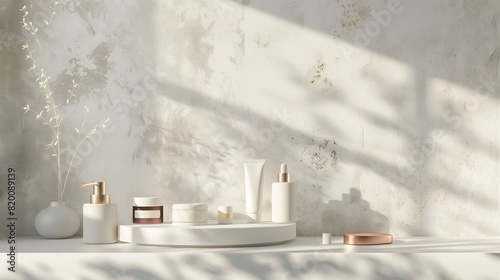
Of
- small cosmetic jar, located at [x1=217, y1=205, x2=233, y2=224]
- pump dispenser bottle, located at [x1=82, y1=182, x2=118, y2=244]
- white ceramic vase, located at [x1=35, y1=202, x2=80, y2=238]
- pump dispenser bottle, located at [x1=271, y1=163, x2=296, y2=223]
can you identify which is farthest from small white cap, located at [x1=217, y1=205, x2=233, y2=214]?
white ceramic vase, located at [x1=35, y1=202, x2=80, y2=238]

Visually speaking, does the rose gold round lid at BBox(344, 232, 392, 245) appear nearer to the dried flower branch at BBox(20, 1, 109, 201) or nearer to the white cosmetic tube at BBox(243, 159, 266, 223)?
the white cosmetic tube at BBox(243, 159, 266, 223)

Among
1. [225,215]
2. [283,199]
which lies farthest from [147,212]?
[283,199]

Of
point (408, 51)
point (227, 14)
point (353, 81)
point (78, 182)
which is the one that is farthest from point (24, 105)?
point (408, 51)

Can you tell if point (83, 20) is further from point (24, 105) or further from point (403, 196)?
point (403, 196)

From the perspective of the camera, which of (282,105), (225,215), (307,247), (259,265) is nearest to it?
(259,265)

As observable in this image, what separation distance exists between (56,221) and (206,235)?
1.49 ft

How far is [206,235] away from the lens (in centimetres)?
150

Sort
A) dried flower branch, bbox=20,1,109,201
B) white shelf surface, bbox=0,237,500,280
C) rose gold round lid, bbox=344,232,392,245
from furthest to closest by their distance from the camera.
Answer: dried flower branch, bbox=20,1,109,201, rose gold round lid, bbox=344,232,392,245, white shelf surface, bbox=0,237,500,280

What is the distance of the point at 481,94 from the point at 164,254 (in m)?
0.96

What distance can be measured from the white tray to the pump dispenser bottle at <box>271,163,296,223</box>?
142 millimetres

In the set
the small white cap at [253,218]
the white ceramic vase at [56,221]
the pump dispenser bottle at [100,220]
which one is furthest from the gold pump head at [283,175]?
the white ceramic vase at [56,221]

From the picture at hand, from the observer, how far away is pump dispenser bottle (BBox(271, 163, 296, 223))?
1708 mm

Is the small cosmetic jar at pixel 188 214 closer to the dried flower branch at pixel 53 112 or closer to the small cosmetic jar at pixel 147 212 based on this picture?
the small cosmetic jar at pixel 147 212

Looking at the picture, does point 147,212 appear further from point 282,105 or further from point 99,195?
point 282,105
